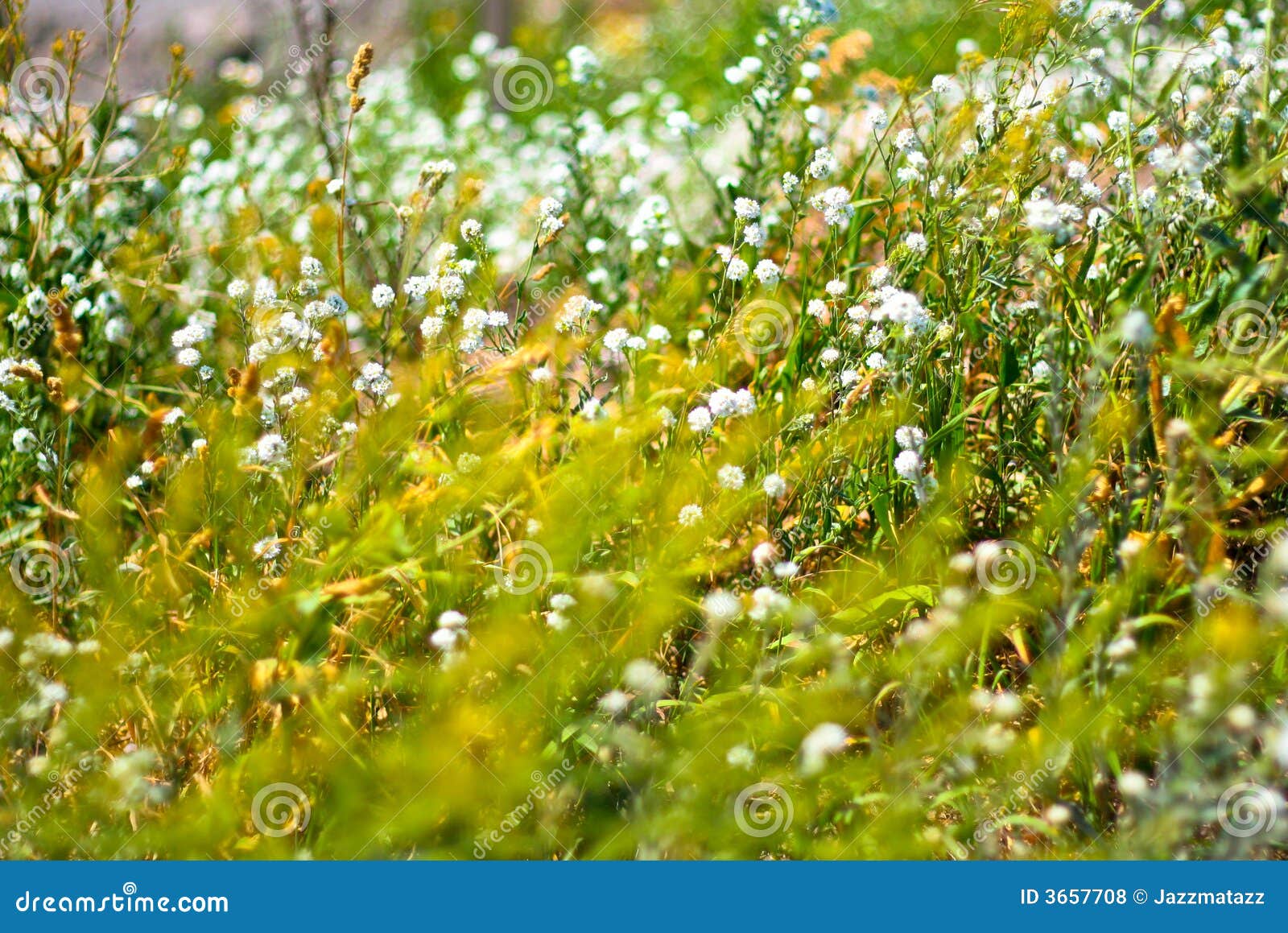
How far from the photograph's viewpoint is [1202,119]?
8.41ft

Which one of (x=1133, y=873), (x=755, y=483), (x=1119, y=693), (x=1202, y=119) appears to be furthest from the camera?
(x=1202, y=119)

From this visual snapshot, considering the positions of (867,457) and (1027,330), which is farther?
(1027,330)

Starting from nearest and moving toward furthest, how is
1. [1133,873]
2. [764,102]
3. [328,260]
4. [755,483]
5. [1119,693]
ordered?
[1133,873]
[1119,693]
[755,483]
[764,102]
[328,260]

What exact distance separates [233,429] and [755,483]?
4.05ft

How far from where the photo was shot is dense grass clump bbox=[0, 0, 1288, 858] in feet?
6.38

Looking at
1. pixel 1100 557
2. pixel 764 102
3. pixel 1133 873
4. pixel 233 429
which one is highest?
pixel 764 102

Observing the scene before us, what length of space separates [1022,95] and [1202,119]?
429mm

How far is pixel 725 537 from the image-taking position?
2.59 metres

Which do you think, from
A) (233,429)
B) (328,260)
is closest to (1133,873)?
(233,429)

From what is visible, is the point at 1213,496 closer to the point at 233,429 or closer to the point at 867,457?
the point at 867,457

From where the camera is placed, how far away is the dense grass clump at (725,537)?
1.94 metres

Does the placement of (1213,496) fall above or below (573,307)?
below

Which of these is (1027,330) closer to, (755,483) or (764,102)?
(755,483)

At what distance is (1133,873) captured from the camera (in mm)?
1777
